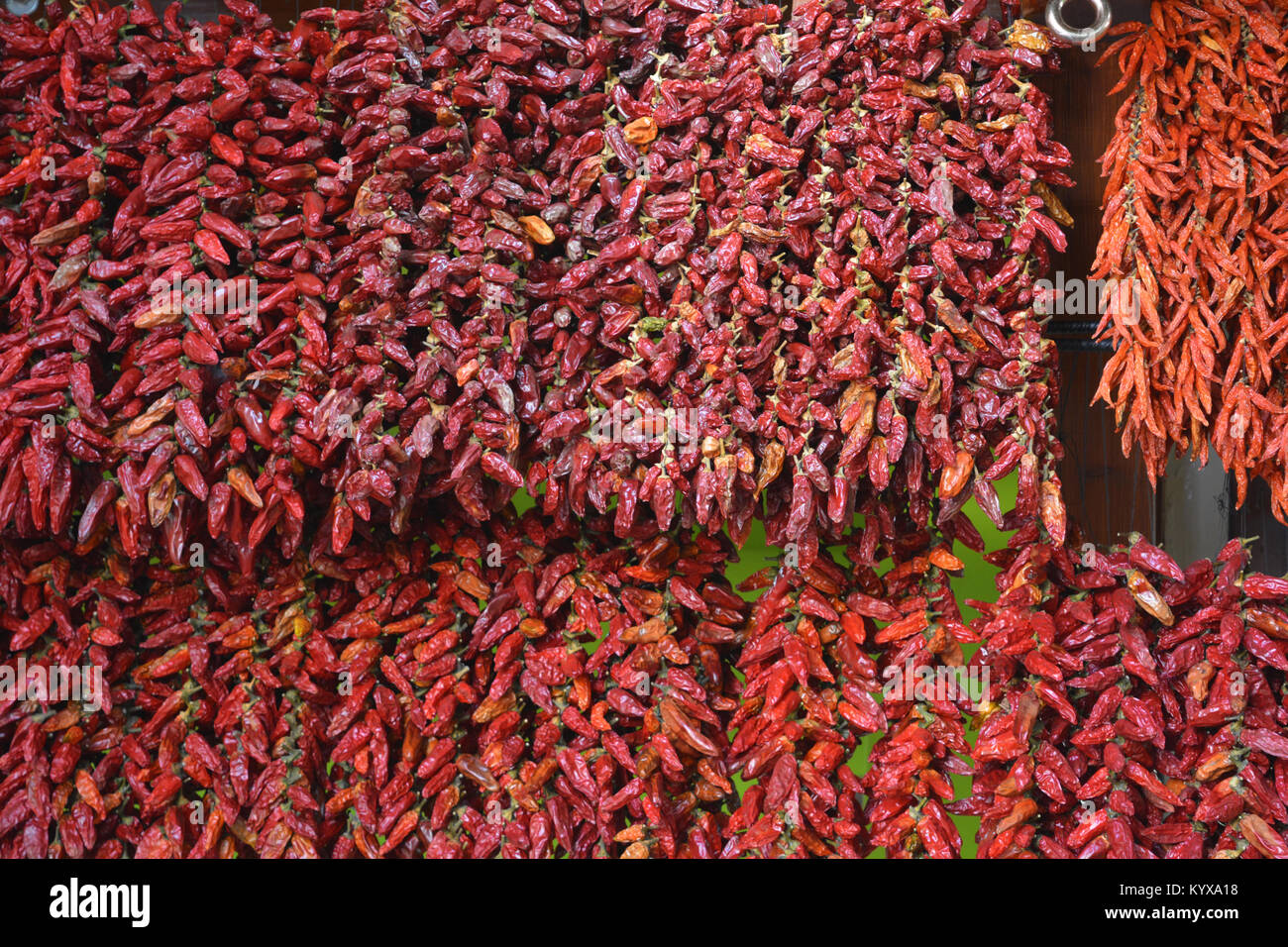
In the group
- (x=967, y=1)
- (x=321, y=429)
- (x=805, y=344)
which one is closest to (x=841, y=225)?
(x=805, y=344)

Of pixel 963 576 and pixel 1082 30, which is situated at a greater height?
pixel 1082 30

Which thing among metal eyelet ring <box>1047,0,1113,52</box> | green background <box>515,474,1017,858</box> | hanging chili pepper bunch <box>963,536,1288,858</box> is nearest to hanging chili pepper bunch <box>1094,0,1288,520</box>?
metal eyelet ring <box>1047,0,1113,52</box>

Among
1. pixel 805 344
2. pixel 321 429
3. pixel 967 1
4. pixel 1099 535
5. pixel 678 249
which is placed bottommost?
pixel 1099 535

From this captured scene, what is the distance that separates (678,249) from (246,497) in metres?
1.03

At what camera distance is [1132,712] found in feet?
6.43

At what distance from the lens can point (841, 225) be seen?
6.33ft

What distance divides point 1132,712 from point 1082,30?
151 cm

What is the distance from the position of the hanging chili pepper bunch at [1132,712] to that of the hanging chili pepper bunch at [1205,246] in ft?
0.86

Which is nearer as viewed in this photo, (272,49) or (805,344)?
(805,344)

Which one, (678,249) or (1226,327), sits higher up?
(678,249)

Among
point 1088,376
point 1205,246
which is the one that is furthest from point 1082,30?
point 1088,376

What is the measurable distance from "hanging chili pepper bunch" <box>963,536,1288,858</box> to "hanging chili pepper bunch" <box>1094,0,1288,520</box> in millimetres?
261

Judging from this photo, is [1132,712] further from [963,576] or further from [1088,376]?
[1088,376]

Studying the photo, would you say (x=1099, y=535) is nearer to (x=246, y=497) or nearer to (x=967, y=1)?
(x=967, y=1)
